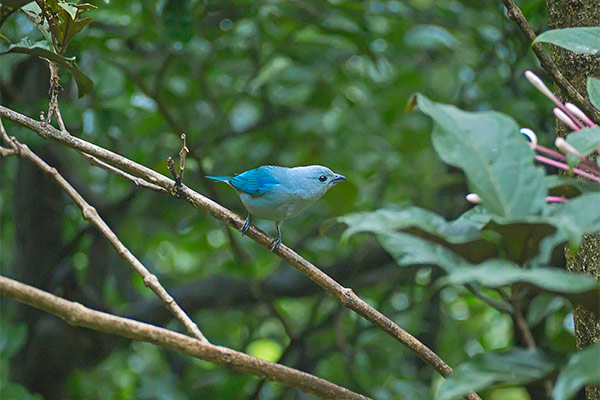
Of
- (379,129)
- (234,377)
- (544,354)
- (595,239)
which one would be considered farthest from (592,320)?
(379,129)

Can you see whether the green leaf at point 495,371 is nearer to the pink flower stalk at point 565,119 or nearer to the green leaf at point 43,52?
the pink flower stalk at point 565,119

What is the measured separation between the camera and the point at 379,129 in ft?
14.1

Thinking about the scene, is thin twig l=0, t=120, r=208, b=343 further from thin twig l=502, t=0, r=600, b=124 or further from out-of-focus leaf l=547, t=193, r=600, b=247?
thin twig l=502, t=0, r=600, b=124

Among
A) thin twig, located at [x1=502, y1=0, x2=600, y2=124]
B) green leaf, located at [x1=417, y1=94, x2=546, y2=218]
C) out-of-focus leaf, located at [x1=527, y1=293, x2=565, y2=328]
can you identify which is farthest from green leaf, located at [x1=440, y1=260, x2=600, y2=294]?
out-of-focus leaf, located at [x1=527, y1=293, x2=565, y2=328]

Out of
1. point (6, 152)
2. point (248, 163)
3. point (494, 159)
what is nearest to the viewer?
point (494, 159)

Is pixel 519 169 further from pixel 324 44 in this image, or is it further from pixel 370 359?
pixel 370 359

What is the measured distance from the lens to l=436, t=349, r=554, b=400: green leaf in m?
0.84

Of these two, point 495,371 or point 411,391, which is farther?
point 411,391

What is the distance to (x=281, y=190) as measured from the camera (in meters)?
2.29

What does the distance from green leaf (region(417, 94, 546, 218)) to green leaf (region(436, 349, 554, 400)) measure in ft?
0.65

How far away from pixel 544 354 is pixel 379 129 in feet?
Answer: 11.4

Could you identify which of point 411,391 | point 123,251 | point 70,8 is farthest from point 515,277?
point 411,391

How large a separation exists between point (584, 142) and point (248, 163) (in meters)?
2.88

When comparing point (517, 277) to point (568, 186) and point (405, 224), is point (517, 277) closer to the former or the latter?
point (405, 224)
